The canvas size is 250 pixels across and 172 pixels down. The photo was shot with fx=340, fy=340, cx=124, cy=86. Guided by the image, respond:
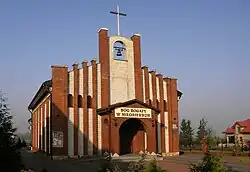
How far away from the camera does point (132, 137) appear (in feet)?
104

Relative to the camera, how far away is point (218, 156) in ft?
36.9

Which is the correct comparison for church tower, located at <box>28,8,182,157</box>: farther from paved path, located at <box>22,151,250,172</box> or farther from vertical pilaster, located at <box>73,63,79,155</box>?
paved path, located at <box>22,151,250,172</box>

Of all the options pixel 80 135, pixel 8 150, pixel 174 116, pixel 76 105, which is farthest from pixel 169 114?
pixel 8 150

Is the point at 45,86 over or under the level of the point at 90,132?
over

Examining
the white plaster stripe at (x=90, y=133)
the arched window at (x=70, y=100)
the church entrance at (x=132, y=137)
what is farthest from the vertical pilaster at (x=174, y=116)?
the arched window at (x=70, y=100)

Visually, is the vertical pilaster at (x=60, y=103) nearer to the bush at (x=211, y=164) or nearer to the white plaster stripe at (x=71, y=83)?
the white plaster stripe at (x=71, y=83)

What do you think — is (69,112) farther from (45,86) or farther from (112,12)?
(112,12)

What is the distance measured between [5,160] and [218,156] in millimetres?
8345

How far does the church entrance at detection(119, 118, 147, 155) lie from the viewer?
30.8 metres

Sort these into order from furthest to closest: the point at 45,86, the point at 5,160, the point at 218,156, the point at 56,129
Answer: the point at 45,86 → the point at 56,129 → the point at 5,160 → the point at 218,156

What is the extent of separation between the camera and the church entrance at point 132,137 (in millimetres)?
30797

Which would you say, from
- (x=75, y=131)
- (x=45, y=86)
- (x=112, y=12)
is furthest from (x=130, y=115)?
(x=112, y=12)

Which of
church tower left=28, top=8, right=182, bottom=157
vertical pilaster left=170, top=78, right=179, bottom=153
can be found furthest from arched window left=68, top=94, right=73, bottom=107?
vertical pilaster left=170, top=78, right=179, bottom=153

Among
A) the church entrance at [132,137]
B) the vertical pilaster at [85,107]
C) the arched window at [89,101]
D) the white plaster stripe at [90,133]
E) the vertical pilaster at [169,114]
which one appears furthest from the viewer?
the vertical pilaster at [169,114]
